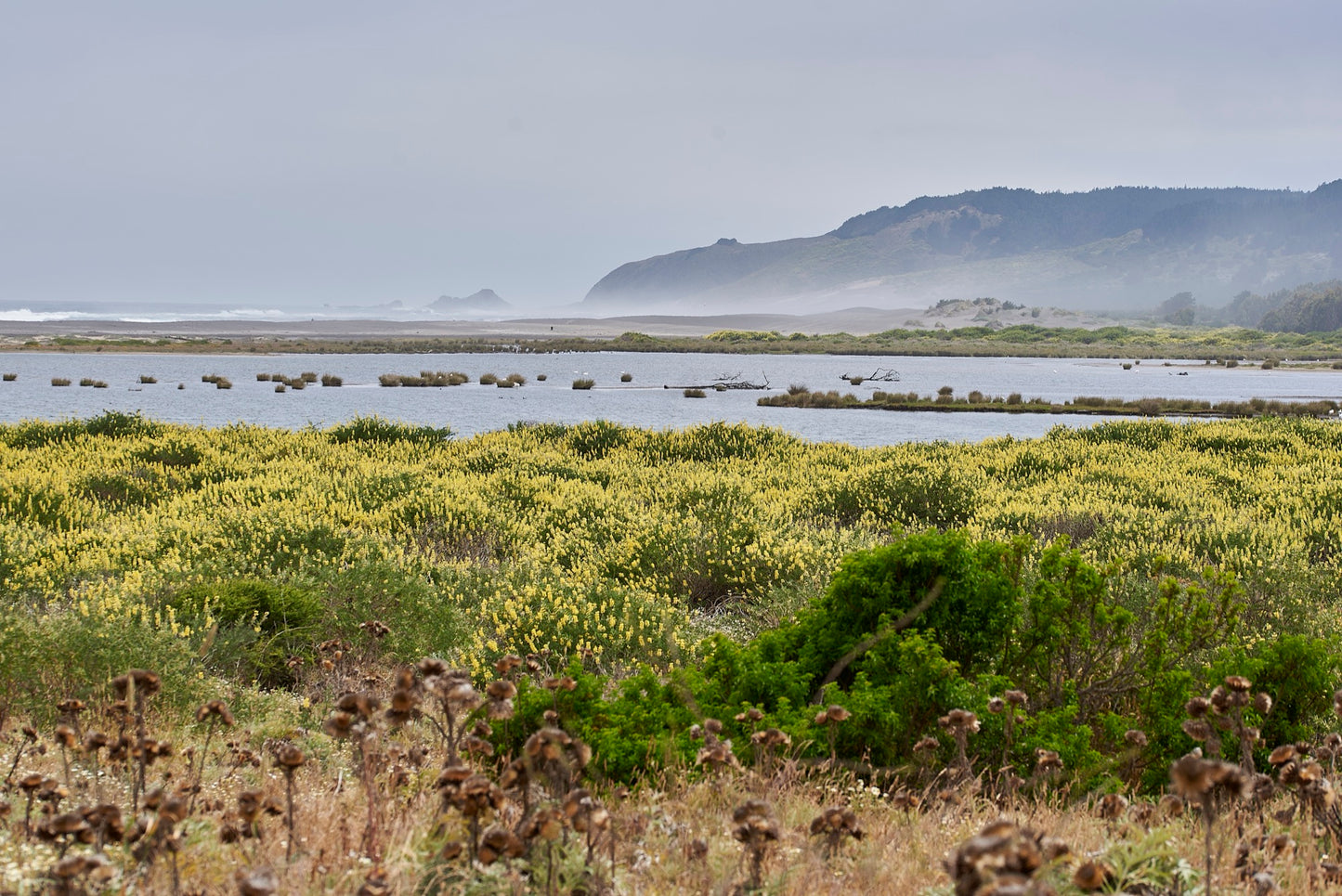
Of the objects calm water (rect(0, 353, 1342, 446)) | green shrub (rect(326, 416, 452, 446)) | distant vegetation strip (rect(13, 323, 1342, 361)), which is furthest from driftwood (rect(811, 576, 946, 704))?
distant vegetation strip (rect(13, 323, 1342, 361))

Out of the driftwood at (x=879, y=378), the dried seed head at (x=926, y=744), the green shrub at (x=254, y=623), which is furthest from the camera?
the driftwood at (x=879, y=378)

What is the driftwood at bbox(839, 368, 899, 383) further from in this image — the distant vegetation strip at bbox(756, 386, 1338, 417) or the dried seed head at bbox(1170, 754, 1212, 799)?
the dried seed head at bbox(1170, 754, 1212, 799)

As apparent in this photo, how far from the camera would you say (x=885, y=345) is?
12038 cm

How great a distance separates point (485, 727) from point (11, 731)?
2.85 metres

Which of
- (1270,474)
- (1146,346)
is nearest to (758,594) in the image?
(1270,474)

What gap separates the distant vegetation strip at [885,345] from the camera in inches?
3558

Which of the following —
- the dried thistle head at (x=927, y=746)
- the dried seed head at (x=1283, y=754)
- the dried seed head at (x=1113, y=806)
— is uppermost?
the dried seed head at (x=1283, y=754)

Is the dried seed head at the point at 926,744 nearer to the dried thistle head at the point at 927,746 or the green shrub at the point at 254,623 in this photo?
the dried thistle head at the point at 927,746

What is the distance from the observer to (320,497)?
469 inches

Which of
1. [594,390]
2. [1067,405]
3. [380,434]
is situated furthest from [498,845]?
[594,390]

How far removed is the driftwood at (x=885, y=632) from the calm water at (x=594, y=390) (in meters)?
19.6

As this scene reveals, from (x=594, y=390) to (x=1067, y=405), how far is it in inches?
884

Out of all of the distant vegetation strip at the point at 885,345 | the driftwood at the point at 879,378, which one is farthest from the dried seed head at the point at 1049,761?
the distant vegetation strip at the point at 885,345

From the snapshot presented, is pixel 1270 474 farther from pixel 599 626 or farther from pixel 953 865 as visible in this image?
pixel 953 865
